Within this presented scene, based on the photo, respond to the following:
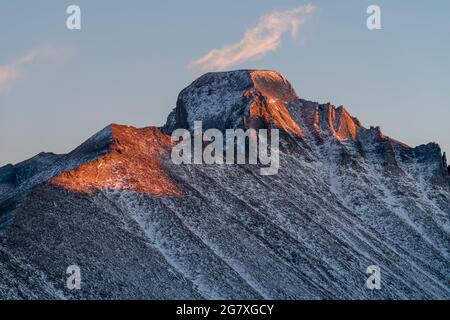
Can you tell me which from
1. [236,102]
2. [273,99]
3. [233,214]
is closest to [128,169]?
[233,214]

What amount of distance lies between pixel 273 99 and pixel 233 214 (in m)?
46.9

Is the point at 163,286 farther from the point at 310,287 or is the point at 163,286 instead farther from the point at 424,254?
the point at 424,254

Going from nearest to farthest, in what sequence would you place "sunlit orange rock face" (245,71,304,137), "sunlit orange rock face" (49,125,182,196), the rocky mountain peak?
"sunlit orange rock face" (49,125,182,196)
the rocky mountain peak
"sunlit orange rock face" (245,71,304,137)

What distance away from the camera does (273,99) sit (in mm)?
150750

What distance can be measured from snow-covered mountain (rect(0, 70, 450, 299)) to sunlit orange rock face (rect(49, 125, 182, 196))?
0.21 meters

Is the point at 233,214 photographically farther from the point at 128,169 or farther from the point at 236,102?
the point at 236,102

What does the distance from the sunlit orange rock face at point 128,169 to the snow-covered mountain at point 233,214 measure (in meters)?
0.21

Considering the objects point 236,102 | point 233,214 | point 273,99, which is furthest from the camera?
point 273,99

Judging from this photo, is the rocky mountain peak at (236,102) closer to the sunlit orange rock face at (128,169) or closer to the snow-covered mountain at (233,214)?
the snow-covered mountain at (233,214)

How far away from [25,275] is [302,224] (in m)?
39.8

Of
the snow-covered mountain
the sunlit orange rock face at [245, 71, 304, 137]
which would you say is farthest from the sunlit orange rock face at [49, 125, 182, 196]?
the sunlit orange rock face at [245, 71, 304, 137]

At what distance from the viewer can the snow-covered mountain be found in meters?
87.8

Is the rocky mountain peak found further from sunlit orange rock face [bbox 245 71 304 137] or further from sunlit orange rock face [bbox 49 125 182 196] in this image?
sunlit orange rock face [bbox 49 125 182 196]
